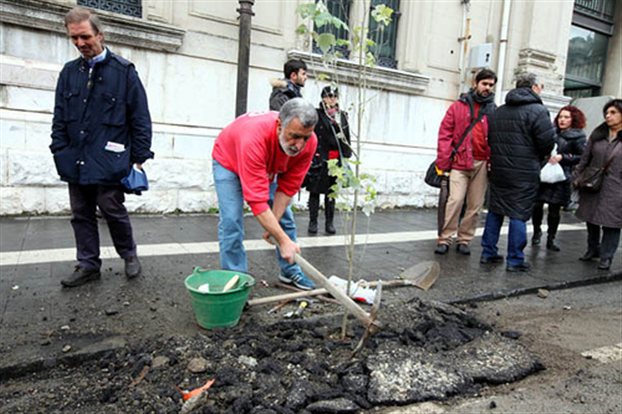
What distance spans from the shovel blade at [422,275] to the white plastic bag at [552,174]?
246 cm

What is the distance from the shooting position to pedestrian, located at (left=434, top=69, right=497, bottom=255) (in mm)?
5395

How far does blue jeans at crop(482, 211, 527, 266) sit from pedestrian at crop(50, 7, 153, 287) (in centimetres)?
367

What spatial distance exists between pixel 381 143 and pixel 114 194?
5978 mm

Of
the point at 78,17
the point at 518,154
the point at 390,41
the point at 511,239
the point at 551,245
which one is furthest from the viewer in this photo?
the point at 390,41

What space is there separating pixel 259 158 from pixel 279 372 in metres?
1.26

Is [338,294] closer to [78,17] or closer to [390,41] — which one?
[78,17]

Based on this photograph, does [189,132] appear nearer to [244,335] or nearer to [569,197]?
[244,335]

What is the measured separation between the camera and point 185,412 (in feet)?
7.34

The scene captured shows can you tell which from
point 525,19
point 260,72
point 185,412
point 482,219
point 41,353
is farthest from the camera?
point 525,19

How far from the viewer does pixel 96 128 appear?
3.63m

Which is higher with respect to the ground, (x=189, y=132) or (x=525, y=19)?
(x=525, y=19)

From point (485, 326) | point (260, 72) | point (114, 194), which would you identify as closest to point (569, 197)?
point (485, 326)

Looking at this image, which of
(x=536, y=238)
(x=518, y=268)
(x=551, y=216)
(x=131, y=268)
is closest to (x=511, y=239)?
(x=518, y=268)

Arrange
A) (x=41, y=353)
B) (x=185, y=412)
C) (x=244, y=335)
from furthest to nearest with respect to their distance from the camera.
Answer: (x=244, y=335), (x=41, y=353), (x=185, y=412)
